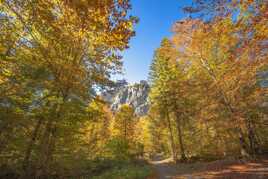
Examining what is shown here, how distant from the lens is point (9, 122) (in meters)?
6.66

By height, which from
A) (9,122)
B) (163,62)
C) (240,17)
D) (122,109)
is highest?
(163,62)

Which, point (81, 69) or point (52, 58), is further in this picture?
point (81, 69)

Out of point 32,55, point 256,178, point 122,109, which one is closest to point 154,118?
point 122,109

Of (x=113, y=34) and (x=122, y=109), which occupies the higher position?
(x=122, y=109)

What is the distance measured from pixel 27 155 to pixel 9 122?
2.73 metres

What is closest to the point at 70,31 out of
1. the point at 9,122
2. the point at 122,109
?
the point at 9,122

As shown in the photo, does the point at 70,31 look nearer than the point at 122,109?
Yes

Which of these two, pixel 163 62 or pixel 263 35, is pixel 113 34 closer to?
pixel 263 35

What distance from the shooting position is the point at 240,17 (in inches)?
217

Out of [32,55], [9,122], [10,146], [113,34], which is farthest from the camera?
[10,146]

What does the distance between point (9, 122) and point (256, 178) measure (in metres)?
10.2

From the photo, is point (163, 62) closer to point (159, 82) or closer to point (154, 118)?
point (159, 82)

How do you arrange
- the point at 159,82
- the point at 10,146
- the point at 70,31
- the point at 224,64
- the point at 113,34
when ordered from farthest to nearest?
the point at 159,82 → the point at 224,64 → the point at 10,146 → the point at 70,31 → the point at 113,34

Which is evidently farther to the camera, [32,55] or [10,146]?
[10,146]
